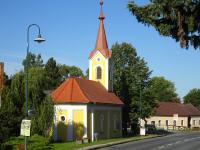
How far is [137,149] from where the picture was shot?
1489 inches

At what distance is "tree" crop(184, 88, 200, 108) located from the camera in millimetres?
158050

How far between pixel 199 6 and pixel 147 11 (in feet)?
4.92

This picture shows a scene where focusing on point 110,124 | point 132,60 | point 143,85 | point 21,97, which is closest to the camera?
point 21,97

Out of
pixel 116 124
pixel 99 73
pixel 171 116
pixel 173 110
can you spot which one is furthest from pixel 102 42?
pixel 173 110

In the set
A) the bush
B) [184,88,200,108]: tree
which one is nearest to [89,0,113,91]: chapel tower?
the bush

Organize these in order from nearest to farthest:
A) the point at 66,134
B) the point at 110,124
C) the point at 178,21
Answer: the point at 178,21 → the point at 66,134 → the point at 110,124

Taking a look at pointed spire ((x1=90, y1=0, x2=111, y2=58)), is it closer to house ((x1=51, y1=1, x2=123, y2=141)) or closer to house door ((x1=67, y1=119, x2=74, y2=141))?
house ((x1=51, y1=1, x2=123, y2=141))

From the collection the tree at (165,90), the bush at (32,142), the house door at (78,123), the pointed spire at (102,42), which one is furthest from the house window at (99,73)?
the tree at (165,90)

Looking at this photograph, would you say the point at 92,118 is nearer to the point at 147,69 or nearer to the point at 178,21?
the point at 147,69

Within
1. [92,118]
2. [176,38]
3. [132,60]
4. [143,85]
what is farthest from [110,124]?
[176,38]

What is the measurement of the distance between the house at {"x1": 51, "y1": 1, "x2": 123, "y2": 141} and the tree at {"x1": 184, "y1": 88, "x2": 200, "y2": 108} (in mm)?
98097

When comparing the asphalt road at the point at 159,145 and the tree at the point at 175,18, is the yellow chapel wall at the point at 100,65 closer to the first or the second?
the asphalt road at the point at 159,145

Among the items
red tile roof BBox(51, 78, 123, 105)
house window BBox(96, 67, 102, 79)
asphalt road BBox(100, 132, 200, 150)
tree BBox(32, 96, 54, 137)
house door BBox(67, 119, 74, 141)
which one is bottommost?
asphalt road BBox(100, 132, 200, 150)

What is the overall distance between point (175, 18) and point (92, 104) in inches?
1644
